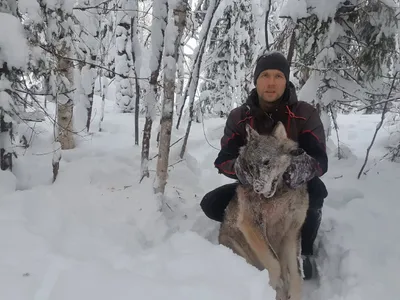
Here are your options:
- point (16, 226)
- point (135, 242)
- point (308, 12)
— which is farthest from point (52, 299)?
point (308, 12)

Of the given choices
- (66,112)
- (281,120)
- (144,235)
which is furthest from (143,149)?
(66,112)

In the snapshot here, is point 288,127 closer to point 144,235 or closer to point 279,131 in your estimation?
point 279,131

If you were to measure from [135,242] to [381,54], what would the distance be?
4085 millimetres

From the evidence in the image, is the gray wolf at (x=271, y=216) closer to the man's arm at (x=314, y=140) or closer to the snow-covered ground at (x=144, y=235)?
the man's arm at (x=314, y=140)

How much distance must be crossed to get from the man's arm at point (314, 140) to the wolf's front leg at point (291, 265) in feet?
2.24

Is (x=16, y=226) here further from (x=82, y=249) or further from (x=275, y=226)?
(x=275, y=226)

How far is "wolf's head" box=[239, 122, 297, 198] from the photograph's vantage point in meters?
2.74

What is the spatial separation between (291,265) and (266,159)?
114 cm

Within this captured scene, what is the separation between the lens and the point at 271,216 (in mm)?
3172

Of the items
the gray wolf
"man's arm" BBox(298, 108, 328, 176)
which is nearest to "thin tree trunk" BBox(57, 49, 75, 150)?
the gray wolf

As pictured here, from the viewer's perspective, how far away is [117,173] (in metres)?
4.51

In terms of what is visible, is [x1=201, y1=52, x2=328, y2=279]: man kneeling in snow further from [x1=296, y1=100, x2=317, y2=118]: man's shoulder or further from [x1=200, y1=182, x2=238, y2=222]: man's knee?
[x1=200, y1=182, x2=238, y2=222]: man's knee

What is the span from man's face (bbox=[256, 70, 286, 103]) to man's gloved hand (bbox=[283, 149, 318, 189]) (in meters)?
0.64

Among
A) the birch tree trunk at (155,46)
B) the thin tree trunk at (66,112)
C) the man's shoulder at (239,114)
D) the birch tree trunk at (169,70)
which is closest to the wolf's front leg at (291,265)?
the man's shoulder at (239,114)
